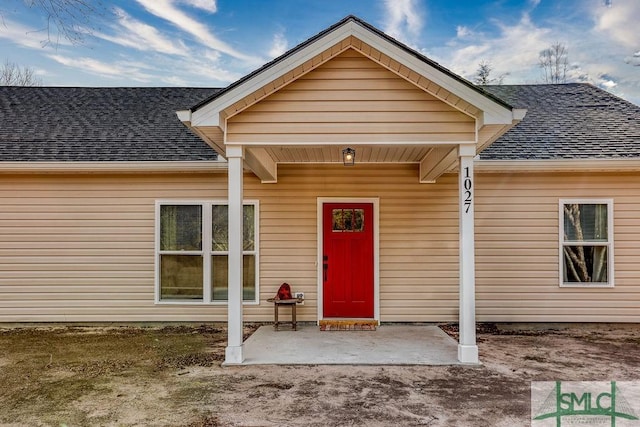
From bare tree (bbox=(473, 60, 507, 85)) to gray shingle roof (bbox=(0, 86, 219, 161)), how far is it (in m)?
12.4

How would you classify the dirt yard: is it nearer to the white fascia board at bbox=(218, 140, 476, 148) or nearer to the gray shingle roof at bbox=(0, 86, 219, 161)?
the white fascia board at bbox=(218, 140, 476, 148)

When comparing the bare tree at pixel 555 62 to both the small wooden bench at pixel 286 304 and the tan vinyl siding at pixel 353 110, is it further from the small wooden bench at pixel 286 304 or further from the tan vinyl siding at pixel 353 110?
the small wooden bench at pixel 286 304

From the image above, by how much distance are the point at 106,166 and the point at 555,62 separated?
765 inches

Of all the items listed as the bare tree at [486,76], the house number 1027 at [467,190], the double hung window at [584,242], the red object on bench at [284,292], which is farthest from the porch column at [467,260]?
the bare tree at [486,76]

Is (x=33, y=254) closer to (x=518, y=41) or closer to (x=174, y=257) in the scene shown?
(x=174, y=257)

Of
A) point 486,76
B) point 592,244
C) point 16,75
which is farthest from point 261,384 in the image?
point 16,75

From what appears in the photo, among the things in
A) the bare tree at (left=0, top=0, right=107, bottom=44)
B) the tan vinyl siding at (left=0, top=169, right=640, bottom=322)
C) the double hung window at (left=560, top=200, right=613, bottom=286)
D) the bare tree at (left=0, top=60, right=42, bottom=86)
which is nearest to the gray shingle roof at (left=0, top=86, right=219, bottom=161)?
the tan vinyl siding at (left=0, top=169, right=640, bottom=322)

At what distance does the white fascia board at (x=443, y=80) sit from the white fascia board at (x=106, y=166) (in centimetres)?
321

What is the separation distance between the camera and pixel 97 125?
794 cm

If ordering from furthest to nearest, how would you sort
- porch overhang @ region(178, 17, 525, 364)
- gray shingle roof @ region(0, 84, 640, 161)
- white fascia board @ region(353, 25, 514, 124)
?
gray shingle roof @ region(0, 84, 640, 161) < porch overhang @ region(178, 17, 525, 364) < white fascia board @ region(353, 25, 514, 124)

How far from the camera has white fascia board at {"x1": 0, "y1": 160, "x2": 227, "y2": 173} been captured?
22.3 feet

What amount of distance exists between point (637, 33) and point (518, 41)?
6087 mm

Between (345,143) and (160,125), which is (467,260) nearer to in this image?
(345,143)

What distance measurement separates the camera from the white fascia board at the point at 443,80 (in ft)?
15.0
